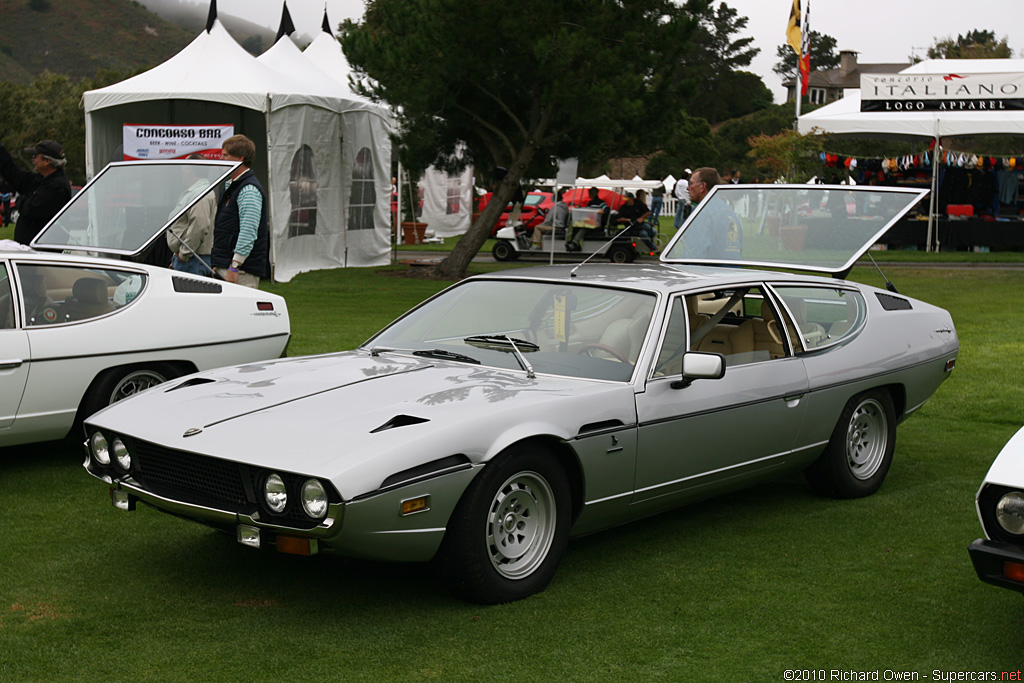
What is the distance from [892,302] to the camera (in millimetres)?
6242

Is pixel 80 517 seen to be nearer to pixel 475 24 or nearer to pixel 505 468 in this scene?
pixel 505 468

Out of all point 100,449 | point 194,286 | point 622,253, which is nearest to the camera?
point 100,449

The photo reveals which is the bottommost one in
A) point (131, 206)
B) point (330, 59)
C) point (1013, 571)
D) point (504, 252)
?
point (1013, 571)

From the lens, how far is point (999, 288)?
1680 centimetres

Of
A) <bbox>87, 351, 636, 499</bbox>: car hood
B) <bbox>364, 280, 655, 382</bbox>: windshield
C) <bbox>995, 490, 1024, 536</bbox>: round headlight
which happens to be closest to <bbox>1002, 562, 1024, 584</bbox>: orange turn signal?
<bbox>995, 490, 1024, 536</bbox>: round headlight

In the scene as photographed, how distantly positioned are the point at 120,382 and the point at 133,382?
11 cm

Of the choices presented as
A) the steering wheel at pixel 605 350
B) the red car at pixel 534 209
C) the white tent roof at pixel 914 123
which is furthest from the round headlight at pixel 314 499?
the white tent roof at pixel 914 123

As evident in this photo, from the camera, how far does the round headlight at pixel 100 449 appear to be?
14.3ft

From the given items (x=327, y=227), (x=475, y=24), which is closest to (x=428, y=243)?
(x=327, y=227)

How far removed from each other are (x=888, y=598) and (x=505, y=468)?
1654mm

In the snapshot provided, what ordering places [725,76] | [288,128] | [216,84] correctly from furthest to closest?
[725,76] → [288,128] → [216,84]

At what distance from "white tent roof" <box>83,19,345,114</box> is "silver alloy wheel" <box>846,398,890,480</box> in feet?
43.2

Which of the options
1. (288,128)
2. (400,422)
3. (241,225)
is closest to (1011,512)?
(400,422)

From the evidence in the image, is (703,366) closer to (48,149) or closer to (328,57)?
(48,149)
